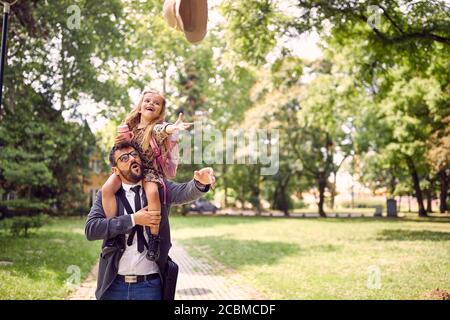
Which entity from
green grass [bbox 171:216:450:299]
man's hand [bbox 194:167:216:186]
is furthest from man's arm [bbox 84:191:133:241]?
green grass [bbox 171:216:450:299]

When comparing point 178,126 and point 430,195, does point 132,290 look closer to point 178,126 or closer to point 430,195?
point 178,126

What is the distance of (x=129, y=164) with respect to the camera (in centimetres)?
185

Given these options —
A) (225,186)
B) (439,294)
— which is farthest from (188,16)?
(225,186)

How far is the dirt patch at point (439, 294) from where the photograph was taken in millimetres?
4054

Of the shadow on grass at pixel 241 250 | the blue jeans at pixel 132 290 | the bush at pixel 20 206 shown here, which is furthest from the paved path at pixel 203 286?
the blue jeans at pixel 132 290

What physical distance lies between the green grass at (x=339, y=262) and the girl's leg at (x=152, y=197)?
11.7 feet

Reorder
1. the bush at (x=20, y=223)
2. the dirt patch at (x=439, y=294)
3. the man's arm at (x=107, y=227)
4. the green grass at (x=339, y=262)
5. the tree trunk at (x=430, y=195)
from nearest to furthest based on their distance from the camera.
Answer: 1. the man's arm at (x=107, y=227)
2. the dirt patch at (x=439, y=294)
3. the green grass at (x=339, y=262)
4. the tree trunk at (x=430, y=195)
5. the bush at (x=20, y=223)

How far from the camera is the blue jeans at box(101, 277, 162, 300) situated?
191cm

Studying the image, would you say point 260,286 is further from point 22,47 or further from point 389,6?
point 22,47

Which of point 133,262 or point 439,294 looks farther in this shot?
point 439,294

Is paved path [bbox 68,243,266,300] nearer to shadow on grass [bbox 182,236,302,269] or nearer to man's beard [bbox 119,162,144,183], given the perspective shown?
shadow on grass [bbox 182,236,302,269]

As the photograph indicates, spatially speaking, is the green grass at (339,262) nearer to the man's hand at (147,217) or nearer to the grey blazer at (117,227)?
the grey blazer at (117,227)

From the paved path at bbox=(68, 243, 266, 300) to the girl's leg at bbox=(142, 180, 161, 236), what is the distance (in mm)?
4162

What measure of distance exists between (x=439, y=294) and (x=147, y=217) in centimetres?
364
